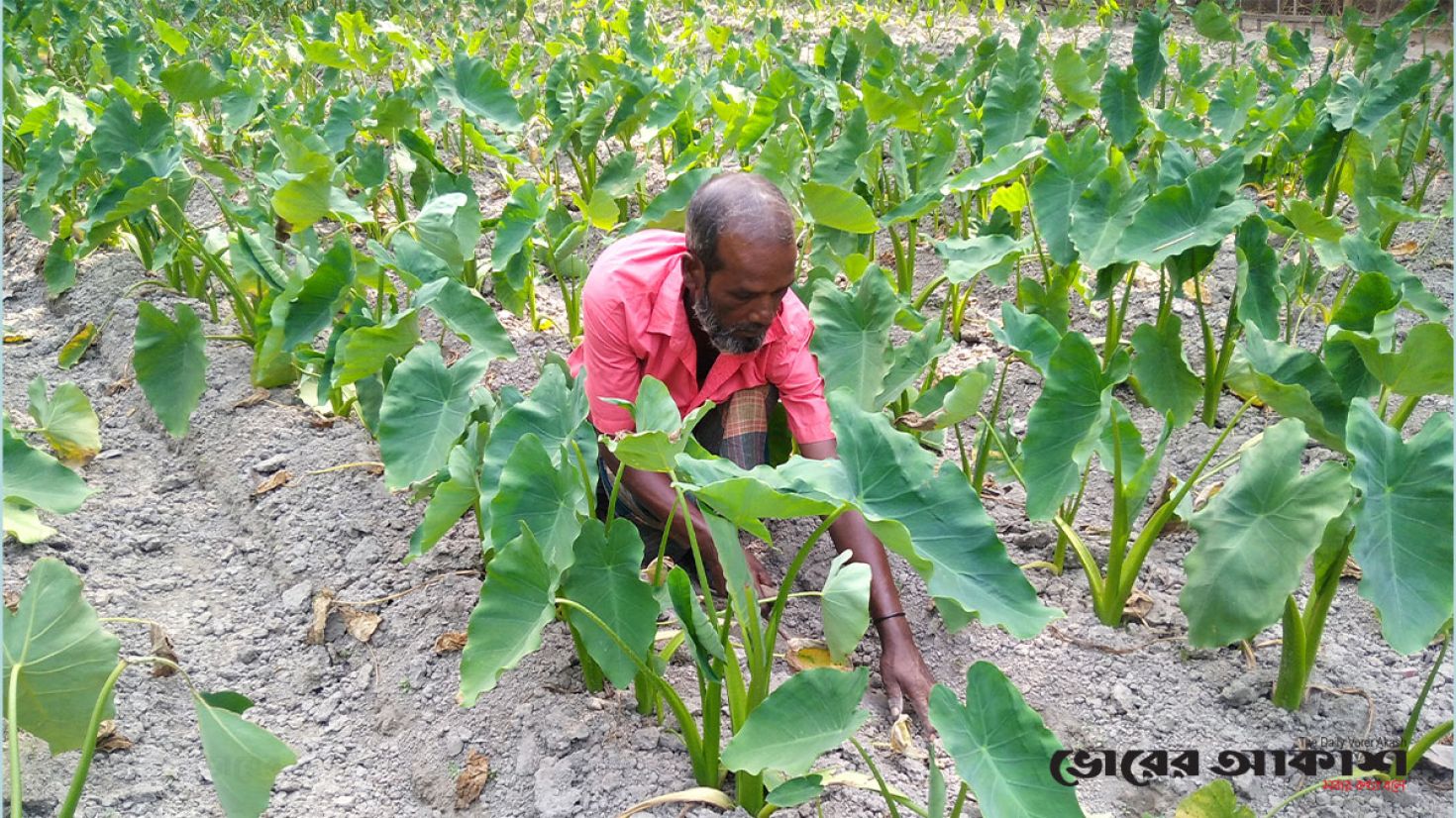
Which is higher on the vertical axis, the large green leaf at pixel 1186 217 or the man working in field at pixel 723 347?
the large green leaf at pixel 1186 217

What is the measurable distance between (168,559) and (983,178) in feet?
6.06

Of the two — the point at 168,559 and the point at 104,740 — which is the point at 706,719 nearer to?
the point at 104,740

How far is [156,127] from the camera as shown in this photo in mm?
3092

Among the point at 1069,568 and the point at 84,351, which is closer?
the point at 1069,568

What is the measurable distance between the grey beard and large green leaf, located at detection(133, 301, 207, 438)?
3.98 ft

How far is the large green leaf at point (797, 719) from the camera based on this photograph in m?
1.36

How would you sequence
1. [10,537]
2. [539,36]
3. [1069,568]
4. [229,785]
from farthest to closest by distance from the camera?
[539,36] → [10,537] → [1069,568] → [229,785]

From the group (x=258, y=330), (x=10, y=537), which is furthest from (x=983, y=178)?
(x=10, y=537)

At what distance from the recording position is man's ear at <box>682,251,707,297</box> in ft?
5.94

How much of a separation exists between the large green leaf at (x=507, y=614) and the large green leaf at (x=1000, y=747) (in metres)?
0.48

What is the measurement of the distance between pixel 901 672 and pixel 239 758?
3.04 ft

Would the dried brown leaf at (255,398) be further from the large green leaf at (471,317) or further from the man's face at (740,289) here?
the man's face at (740,289)

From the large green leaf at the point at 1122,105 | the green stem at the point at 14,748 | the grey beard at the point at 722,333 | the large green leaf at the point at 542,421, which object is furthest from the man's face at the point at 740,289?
the large green leaf at the point at 1122,105

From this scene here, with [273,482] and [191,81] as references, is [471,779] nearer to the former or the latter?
[273,482]
